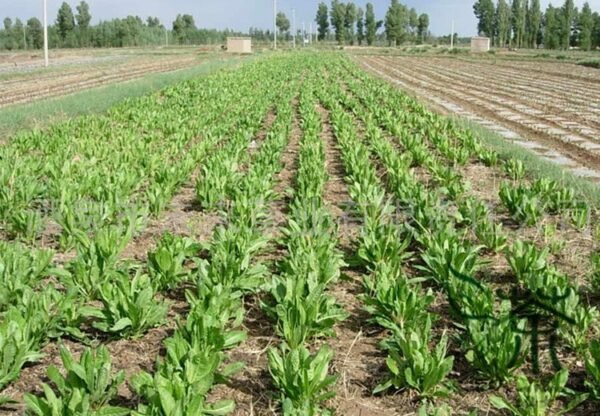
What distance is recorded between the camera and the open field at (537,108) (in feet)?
32.5

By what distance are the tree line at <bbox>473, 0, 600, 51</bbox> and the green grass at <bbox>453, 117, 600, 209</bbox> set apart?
66.0 metres

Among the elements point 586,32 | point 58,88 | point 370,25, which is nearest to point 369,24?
point 370,25

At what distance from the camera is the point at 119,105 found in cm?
1368

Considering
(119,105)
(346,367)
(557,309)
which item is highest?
(119,105)

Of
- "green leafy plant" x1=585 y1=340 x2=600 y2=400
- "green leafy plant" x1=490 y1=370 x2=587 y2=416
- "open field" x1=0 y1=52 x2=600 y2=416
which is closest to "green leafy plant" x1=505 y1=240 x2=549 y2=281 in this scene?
"open field" x1=0 y1=52 x2=600 y2=416

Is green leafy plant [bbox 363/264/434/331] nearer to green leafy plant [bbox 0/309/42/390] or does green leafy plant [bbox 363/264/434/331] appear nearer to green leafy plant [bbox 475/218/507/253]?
green leafy plant [bbox 475/218/507/253]

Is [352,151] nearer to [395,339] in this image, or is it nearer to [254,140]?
[254,140]

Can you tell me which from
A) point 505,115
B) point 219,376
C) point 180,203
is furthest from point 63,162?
point 505,115

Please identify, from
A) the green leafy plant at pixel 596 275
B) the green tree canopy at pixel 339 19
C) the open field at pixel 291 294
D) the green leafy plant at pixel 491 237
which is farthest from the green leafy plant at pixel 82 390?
the green tree canopy at pixel 339 19

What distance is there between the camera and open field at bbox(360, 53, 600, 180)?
9.91 meters

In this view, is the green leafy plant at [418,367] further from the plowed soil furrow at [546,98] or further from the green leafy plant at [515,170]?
the plowed soil furrow at [546,98]

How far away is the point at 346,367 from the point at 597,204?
4.04 meters

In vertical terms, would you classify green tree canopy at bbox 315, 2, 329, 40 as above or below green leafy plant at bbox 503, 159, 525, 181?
above

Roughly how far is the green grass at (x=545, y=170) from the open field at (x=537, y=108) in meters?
0.56
